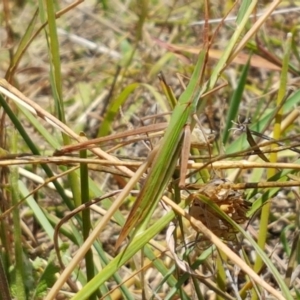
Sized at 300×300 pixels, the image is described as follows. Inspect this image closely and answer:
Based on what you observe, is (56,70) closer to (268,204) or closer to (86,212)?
(86,212)

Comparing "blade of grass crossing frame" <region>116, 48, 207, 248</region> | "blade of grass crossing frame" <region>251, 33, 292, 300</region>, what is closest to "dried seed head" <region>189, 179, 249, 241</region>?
"blade of grass crossing frame" <region>116, 48, 207, 248</region>

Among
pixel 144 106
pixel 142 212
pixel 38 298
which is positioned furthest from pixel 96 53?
pixel 142 212

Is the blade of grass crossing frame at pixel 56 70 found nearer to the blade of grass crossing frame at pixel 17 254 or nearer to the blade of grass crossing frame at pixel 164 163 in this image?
the blade of grass crossing frame at pixel 17 254

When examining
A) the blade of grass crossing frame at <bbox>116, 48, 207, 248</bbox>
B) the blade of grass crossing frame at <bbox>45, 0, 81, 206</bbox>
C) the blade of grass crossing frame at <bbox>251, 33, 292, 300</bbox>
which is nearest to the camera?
the blade of grass crossing frame at <bbox>116, 48, 207, 248</bbox>

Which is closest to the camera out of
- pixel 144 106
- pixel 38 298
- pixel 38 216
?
pixel 38 298

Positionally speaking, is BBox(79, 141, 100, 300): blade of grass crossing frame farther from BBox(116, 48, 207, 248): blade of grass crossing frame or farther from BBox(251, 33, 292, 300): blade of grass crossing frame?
BBox(251, 33, 292, 300): blade of grass crossing frame

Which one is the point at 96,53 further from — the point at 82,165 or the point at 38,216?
the point at 82,165

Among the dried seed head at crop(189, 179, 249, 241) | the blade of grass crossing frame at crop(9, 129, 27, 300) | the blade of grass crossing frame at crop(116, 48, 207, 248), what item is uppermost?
the blade of grass crossing frame at crop(116, 48, 207, 248)

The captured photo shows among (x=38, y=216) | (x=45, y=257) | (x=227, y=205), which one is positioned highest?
(x=227, y=205)

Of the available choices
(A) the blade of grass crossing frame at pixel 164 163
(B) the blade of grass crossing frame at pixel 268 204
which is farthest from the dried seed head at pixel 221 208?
(B) the blade of grass crossing frame at pixel 268 204
